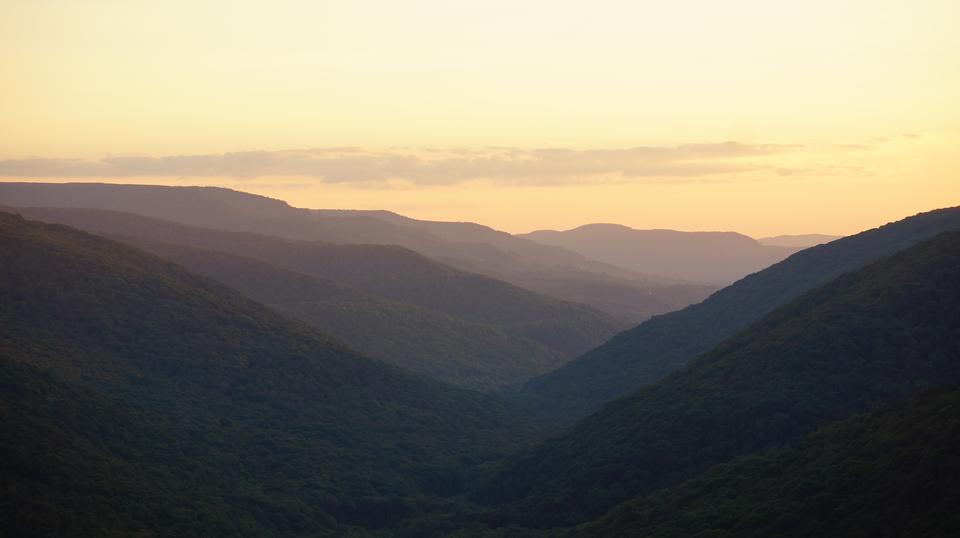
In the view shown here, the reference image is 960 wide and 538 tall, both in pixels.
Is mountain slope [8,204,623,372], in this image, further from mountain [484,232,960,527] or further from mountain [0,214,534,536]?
mountain [484,232,960,527]

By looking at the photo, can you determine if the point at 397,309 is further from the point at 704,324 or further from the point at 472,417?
the point at 472,417

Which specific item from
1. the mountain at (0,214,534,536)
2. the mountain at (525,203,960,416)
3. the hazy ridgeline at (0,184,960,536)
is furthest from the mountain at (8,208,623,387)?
the mountain at (0,214,534,536)

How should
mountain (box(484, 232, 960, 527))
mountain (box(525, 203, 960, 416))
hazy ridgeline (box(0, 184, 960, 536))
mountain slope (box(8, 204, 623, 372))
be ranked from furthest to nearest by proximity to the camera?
mountain slope (box(8, 204, 623, 372)), mountain (box(525, 203, 960, 416)), mountain (box(484, 232, 960, 527)), hazy ridgeline (box(0, 184, 960, 536))

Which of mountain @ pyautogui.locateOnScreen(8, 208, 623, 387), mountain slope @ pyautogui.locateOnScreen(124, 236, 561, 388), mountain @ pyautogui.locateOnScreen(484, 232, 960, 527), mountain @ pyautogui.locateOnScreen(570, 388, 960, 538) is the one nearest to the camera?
mountain @ pyautogui.locateOnScreen(570, 388, 960, 538)

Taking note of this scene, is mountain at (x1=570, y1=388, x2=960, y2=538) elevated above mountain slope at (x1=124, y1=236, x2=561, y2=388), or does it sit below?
above

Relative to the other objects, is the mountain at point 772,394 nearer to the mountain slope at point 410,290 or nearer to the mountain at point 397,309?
the mountain at point 397,309

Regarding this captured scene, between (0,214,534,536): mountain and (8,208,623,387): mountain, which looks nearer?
(0,214,534,536): mountain

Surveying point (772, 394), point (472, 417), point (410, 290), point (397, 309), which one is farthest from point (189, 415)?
point (410, 290)
